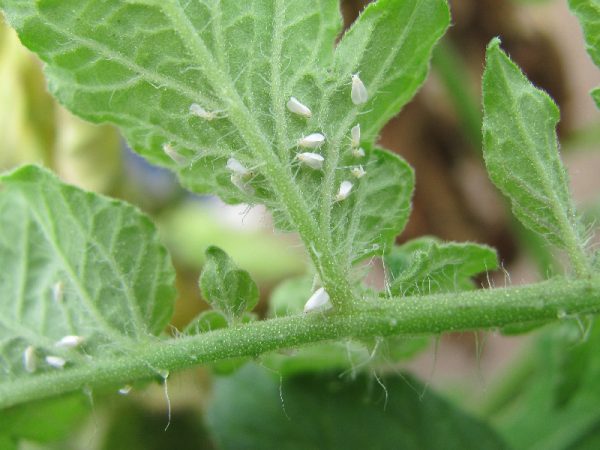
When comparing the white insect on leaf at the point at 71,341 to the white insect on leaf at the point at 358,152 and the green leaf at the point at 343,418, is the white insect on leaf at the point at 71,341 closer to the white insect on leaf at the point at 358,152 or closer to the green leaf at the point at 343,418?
the green leaf at the point at 343,418

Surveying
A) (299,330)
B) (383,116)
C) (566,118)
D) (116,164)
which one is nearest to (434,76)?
(566,118)

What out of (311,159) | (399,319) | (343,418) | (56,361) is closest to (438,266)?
(399,319)

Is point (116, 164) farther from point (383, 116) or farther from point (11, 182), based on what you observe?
point (383, 116)

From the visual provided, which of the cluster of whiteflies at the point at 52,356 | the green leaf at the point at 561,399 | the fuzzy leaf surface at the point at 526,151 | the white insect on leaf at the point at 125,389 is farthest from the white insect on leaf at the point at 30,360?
the green leaf at the point at 561,399

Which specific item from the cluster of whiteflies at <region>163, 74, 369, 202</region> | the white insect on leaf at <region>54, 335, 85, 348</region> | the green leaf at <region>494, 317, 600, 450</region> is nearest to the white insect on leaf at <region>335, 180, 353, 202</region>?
the cluster of whiteflies at <region>163, 74, 369, 202</region>

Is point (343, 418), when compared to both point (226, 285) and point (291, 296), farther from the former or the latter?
point (226, 285)

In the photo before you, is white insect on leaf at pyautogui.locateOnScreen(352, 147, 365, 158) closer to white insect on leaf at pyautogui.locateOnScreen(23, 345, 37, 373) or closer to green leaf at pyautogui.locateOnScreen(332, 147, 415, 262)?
green leaf at pyautogui.locateOnScreen(332, 147, 415, 262)
